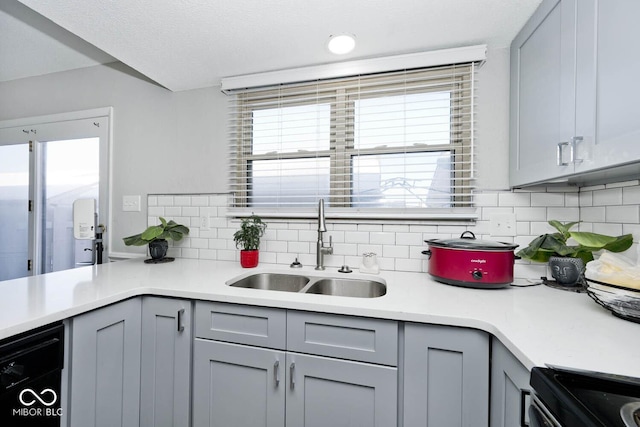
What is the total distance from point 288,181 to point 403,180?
2.46ft

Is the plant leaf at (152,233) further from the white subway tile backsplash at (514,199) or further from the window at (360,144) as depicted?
the white subway tile backsplash at (514,199)

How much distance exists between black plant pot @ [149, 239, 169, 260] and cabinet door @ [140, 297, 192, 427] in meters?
0.66

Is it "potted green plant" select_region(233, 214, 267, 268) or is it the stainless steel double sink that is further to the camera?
"potted green plant" select_region(233, 214, 267, 268)

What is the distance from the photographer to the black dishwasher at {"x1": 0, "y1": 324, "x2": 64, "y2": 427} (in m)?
0.89

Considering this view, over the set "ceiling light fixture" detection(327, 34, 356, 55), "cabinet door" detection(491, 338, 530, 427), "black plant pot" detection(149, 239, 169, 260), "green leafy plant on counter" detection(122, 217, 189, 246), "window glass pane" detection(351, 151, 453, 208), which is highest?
"ceiling light fixture" detection(327, 34, 356, 55)

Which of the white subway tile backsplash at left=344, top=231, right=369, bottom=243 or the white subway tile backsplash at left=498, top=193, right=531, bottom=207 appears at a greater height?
the white subway tile backsplash at left=498, top=193, right=531, bottom=207

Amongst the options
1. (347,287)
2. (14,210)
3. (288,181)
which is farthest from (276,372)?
(14,210)

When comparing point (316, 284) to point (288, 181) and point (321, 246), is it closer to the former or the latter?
point (321, 246)

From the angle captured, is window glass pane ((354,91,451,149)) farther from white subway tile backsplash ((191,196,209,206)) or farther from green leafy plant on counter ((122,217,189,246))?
green leafy plant on counter ((122,217,189,246))

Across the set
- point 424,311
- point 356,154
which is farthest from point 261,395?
point 356,154

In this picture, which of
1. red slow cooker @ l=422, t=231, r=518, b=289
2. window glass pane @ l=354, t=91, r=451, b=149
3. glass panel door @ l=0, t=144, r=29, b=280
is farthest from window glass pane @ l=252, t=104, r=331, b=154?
glass panel door @ l=0, t=144, r=29, b=280

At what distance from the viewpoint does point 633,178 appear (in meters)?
1.13

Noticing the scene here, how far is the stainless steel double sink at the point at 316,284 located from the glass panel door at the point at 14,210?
85.4 inches

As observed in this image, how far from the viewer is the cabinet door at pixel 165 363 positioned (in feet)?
4.24
